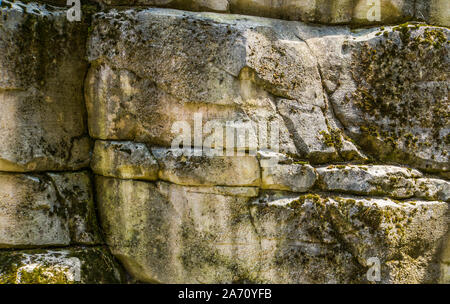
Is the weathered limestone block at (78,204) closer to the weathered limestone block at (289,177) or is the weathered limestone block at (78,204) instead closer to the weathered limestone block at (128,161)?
the weathered limestone block at (128,161)

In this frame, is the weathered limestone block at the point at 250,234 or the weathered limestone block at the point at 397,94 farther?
the weathered limestone block at the point at 397,94

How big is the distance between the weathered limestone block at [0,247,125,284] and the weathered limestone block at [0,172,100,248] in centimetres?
16

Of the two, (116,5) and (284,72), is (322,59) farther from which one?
(116,5)

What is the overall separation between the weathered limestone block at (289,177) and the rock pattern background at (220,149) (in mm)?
18

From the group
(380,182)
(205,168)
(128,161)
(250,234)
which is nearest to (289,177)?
(250,234)

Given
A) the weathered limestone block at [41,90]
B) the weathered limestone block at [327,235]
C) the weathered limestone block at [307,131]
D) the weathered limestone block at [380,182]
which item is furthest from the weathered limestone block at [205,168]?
the weathered limestone block at [41,90]

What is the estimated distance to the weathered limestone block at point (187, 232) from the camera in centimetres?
535

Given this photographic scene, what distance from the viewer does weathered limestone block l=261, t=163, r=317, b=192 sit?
535cm

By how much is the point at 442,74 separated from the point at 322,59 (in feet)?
5.24

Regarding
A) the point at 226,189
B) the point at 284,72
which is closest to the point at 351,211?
the point at 226,189

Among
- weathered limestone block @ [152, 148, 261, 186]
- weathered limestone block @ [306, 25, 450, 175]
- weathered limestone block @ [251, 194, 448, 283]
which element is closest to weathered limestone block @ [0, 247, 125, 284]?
weathered limestone block @ [152, 148, 261, 186]

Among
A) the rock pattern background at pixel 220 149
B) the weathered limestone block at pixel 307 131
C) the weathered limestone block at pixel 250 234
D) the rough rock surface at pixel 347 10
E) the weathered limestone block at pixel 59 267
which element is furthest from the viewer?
the rough rock surface at pixel 347 10

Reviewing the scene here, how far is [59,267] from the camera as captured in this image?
4.98 meters

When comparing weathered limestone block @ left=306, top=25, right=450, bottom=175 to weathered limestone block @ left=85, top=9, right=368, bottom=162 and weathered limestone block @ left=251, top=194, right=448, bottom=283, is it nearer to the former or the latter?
weathered limestone block @ left=85, top=9, right=368, bottom=162
